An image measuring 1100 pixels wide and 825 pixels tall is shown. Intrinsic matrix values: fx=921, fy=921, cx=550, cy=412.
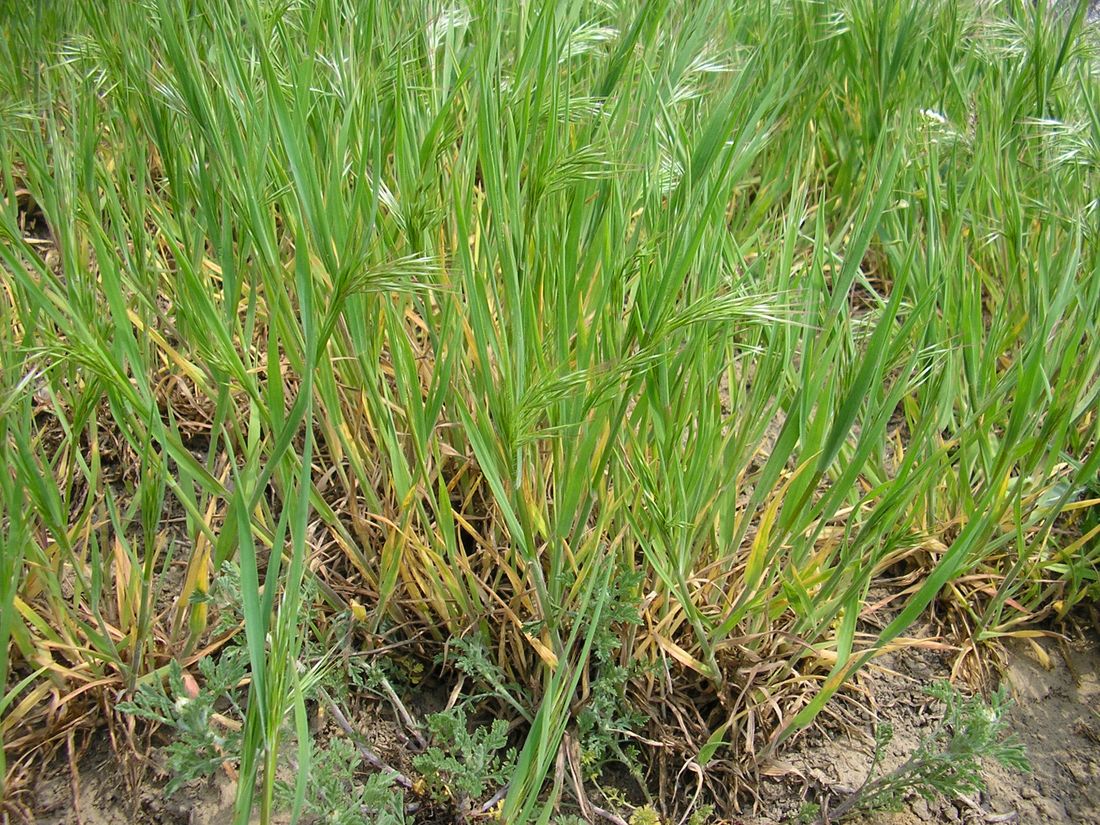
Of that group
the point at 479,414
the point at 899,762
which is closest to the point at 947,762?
the point at 899,762

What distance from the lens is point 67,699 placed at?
1.06 metres

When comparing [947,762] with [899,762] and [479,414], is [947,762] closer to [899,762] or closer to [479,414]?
[899,762]

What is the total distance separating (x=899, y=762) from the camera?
4.05ft

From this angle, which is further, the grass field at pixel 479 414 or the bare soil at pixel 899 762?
the bare soil at pixel 899 762

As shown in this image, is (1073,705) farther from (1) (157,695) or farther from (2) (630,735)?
(1) (157,695)

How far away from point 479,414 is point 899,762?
0.75m

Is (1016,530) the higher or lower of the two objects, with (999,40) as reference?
lower

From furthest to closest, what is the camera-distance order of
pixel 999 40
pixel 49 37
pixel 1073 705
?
pixel 999 40 → pixel 49 37 → pixel 1073 705

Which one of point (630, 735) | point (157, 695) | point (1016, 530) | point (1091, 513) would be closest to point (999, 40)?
point (1091, 513)

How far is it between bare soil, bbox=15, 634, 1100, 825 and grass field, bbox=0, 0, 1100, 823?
43 millimetres

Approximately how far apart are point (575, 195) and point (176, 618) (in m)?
0.70

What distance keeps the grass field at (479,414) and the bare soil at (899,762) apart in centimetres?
4

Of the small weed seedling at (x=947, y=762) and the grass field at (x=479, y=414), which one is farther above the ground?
the grass field at (x=479, y=414)

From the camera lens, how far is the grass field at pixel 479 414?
0.96 meters
